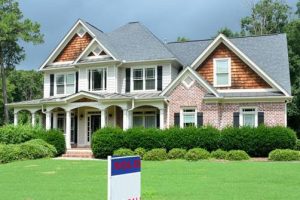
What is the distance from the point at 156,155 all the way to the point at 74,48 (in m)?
12.9

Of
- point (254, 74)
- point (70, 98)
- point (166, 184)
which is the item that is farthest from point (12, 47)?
point (166, 184)

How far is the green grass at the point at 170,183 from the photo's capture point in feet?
36.8

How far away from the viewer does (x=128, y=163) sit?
19.1ft

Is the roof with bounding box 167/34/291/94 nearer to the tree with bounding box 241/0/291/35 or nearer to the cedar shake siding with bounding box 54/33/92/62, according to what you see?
the cedar shake siding with bounding box 54/33/92/62

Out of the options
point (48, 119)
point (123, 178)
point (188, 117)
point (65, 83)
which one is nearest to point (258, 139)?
point (188, 117)

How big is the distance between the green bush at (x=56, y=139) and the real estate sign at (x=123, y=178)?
23.0 meters

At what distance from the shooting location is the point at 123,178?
5.70 meters

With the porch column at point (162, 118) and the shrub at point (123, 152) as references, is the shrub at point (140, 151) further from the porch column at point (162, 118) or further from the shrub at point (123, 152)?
the porch column at point (162, 118)

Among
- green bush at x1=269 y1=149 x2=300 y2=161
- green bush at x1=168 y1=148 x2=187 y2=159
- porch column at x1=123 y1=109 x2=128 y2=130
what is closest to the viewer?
green bush at x1=269 y1=149 x2=300 y2=161

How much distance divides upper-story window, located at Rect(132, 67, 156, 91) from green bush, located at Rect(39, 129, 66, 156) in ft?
20.0

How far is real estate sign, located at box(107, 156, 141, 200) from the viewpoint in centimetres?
544

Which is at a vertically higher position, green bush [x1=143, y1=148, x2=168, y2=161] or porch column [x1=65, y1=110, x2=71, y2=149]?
porch column [x1=65, y1=110, x2=71, y2=149]

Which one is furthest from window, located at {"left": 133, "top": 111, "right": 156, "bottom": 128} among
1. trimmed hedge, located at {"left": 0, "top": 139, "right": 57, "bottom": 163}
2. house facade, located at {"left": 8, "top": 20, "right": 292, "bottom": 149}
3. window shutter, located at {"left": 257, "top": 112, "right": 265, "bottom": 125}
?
window shutter, located at {"left": 257, "top": 112, "right": 265, "bottom": 125}

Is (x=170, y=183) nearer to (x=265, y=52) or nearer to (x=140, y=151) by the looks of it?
(x=140, y=151)
